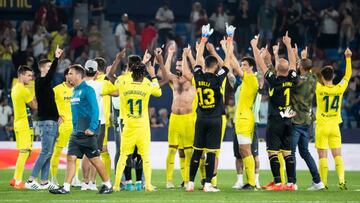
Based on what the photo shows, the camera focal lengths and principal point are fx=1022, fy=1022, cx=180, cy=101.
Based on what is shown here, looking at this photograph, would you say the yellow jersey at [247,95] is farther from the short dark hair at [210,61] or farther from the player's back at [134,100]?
the player's back at [134,100]

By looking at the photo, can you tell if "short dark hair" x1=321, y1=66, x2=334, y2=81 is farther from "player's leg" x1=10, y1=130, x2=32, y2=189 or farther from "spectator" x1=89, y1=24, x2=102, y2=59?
"spectator" x1=89, y1=24, x2=102, y2=59

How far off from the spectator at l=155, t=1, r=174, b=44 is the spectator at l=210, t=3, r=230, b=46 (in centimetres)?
151

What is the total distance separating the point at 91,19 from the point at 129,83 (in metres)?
18.0

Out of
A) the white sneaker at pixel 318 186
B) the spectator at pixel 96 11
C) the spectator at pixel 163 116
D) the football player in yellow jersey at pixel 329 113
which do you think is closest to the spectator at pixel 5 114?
the spectator at pixel 163 116

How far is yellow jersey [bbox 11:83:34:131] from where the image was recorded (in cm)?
2156

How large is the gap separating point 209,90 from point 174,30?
1830 cm

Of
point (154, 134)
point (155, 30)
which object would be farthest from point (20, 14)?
point (154, 134)

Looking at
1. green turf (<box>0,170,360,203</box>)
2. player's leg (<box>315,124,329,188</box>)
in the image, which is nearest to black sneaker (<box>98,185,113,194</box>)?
green turf (<box>0,170,360,203</box>)

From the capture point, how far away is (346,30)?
3703cm

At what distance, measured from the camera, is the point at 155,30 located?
36.5m

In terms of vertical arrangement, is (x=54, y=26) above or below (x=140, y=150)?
above

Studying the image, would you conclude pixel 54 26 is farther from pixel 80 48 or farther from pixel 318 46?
pixel 318 46

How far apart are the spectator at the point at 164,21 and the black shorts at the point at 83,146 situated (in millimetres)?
17260

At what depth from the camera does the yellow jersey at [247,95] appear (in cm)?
2045
